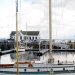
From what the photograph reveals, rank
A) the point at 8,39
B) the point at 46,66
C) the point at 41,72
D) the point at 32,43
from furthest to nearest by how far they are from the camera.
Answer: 1. the point at 8,39
2. the point at 32,43
3. the point at 46,66
4. the point at 41,72

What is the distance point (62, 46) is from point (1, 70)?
281ft

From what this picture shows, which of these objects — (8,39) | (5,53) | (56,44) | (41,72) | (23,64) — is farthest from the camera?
(8,39)

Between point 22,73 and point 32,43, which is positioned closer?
point 22,73

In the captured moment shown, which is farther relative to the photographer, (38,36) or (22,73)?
(38,36)

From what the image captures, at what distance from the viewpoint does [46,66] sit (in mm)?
28547

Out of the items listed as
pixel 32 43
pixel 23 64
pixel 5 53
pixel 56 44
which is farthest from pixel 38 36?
pixel 23 64

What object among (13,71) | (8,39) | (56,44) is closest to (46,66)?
(13,71)

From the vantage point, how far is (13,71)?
27281 millimetres

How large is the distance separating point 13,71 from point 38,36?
104809 mm

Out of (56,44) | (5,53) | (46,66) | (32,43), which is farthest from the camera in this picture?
(32,43)

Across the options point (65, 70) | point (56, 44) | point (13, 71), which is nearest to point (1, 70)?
point (13, 71)

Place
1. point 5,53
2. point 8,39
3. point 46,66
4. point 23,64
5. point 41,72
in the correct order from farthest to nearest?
point 8,39 → point 5,53 → point 23,64 → point 46,66 → point 41,72

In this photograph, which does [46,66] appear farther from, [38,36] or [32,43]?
[38,36]

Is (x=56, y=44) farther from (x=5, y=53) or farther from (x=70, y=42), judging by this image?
(x=5, y=53)
